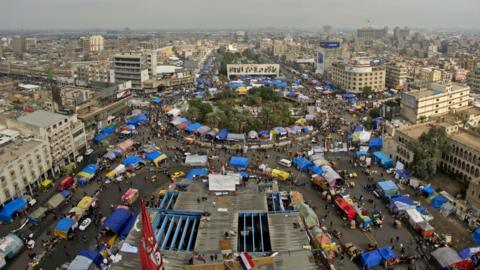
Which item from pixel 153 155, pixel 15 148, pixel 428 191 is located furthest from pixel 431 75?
pixel 15 148

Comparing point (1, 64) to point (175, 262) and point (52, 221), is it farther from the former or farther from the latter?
point (175, 262)

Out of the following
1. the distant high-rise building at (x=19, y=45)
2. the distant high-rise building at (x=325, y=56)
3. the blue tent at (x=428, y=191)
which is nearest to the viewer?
the blue tent at (x=428, y=191)

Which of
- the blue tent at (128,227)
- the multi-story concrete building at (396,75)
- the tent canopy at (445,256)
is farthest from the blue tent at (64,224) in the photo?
the multi-story concrete building at (396,75)

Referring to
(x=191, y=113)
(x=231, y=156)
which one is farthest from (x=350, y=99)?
(x=231, y=156)

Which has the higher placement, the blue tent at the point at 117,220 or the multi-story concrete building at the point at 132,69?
the multi-story concrete building at the point at 132,69

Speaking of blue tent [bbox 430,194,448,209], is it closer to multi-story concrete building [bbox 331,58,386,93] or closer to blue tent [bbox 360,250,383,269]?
blue tent [bbox 360,250,383,269]

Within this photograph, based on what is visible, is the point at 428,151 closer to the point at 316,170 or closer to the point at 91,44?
the point at 316,170

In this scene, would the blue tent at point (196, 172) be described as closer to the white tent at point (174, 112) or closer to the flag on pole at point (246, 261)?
the flag on pole at point (246, 261)
